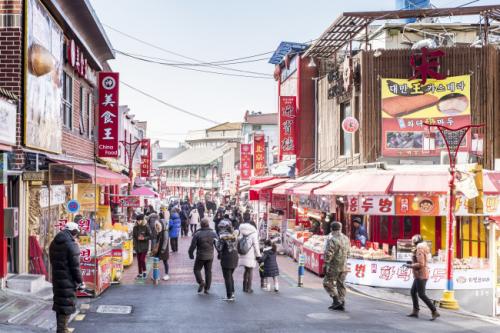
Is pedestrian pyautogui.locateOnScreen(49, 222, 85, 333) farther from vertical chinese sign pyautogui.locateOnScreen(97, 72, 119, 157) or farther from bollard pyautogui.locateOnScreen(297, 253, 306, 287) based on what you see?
vertical chinese sign pyautogui.locateOnScreen(97, 72, 119, 157)

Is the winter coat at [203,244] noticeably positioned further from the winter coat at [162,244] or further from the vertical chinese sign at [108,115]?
the vertical chinese sign at [108,115]

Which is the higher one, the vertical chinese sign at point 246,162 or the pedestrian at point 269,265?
the vertical chinese sign at point 246,162

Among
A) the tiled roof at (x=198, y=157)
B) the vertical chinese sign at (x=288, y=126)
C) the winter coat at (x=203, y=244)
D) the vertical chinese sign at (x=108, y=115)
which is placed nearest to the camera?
the winter coat at (x=203, y=244)

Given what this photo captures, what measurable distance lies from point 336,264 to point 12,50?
26.4ft

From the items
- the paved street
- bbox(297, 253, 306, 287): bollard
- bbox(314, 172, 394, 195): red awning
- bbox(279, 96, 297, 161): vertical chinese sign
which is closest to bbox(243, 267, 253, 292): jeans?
the paved street

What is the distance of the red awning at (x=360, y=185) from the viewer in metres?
19.0

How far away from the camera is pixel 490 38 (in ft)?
83.3

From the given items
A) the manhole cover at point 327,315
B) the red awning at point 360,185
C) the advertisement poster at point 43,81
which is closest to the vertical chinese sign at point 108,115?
the advertisement poster at point 43,81

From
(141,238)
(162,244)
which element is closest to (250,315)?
(162,244)

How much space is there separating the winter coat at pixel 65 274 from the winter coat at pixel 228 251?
5.03m

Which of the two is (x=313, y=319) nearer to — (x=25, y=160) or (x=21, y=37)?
(x=25, y=160)

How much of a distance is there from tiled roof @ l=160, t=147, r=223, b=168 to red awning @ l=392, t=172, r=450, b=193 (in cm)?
6251

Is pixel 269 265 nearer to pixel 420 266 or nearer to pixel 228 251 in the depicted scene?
pixel 228 251

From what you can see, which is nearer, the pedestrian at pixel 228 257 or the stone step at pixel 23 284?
the stone step at pixel 23 284
